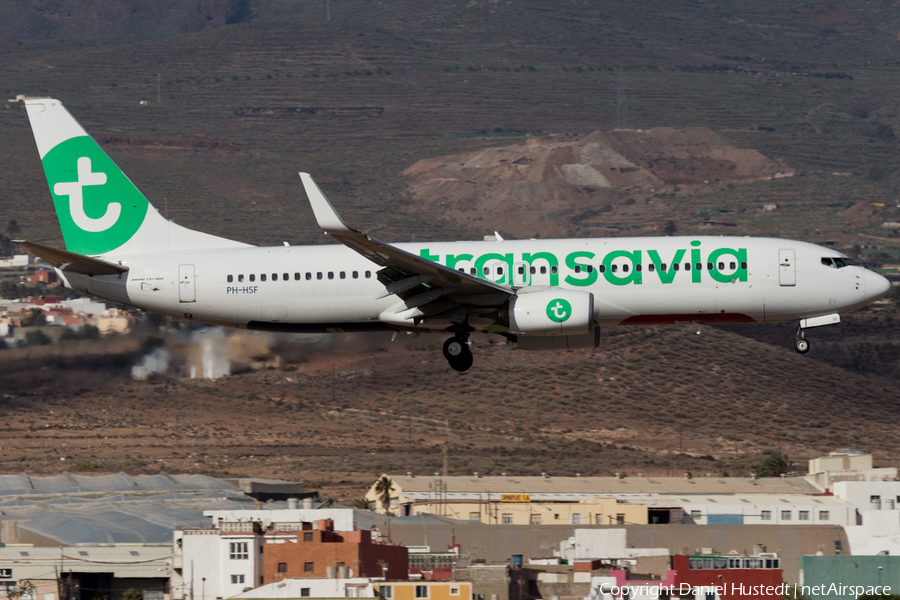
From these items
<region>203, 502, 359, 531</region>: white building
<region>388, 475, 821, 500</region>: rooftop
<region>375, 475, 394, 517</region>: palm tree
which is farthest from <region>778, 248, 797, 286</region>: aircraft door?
<region>375, 475, 394, 517</region>: palm tree

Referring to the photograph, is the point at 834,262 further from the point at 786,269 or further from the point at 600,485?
the point at 600,485

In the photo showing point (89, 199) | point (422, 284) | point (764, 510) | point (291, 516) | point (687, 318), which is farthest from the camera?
point (764, 510)

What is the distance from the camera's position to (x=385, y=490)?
77625mm

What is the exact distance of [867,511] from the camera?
2908 inches

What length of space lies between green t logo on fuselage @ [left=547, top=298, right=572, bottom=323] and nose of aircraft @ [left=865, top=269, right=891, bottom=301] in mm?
10327

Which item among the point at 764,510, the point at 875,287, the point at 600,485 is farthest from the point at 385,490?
the point at 875,287

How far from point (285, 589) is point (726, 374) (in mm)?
64060

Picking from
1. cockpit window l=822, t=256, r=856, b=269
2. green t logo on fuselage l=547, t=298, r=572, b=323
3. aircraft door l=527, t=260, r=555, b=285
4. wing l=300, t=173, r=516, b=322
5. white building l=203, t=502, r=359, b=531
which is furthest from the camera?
white building l=203, t=502, r=359, b=531

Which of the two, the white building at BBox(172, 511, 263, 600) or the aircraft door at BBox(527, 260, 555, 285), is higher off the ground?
the aircraft door at BBox(527, 260, 555, 285)

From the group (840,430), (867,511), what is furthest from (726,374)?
(867,511)

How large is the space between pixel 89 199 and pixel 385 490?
35060mm

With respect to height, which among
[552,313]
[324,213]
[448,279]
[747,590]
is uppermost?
[324,213]

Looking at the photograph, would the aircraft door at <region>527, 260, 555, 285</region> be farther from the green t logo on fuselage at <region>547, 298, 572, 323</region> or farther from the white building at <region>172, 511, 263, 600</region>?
the white building at <region>172, 511, 263, 600</region>

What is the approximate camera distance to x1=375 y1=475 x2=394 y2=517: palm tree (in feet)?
254
